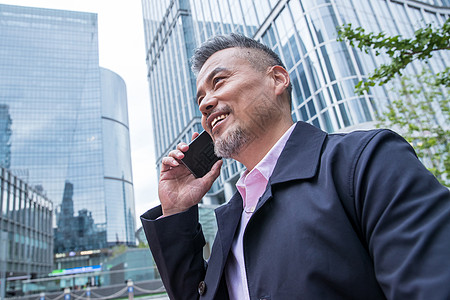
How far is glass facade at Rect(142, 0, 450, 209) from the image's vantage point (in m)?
21.8

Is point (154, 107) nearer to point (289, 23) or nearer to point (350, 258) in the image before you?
point (289, 23)

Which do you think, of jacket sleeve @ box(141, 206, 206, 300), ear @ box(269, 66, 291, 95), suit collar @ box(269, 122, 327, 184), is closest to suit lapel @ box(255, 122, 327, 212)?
suit collar @ box(269, 122, 327, 184)

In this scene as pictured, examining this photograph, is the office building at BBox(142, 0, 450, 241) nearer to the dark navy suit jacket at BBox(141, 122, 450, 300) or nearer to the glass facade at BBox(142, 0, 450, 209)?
the glass facade at BBox(142, 0, 450, 209)

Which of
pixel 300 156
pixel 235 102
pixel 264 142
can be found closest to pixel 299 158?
pixel 300 156

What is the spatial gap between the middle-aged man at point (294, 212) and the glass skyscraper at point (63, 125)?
296ft

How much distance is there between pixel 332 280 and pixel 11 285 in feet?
125

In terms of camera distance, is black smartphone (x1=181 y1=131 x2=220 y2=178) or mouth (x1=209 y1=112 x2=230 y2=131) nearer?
mouth (x1=209 y1=112 x2=230 y2=131)

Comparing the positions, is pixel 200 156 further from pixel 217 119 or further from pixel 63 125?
pixel 63 125

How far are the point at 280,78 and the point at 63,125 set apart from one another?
9818cm

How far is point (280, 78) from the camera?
5.48 ft

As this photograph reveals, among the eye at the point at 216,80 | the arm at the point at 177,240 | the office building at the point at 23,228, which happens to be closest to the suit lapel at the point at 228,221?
the arm at the point at 177,240

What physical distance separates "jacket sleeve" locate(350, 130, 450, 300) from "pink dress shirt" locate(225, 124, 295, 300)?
50 centimetres

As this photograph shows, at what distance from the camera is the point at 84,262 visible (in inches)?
3433

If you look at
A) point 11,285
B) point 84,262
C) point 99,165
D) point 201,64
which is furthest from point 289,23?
point 84,262
